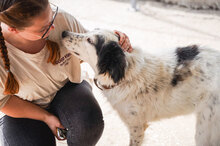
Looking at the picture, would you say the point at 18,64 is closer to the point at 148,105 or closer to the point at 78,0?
the point at 148,105

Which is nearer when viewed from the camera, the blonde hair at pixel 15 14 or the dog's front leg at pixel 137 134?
the blonde hair at pixel 15 14

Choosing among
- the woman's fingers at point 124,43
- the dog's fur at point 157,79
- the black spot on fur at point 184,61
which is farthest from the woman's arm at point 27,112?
the black spot on fur at point 184,61

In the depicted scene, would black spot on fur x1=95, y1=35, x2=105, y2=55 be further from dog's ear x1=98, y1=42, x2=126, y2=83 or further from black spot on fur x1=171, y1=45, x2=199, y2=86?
black spot on fur x1=171, y1=45, x2=199, y2=86

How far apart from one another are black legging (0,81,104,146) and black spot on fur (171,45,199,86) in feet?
2.10

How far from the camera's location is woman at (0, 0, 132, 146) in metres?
1.24

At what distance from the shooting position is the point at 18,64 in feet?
4.43

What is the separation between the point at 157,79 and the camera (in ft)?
5.01

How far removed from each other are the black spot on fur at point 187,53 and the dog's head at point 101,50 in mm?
478

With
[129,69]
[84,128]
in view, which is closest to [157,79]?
[129,69]

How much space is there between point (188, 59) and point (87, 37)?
749 mm

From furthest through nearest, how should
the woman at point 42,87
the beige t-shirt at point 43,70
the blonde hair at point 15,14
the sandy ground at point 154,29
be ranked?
the sandy ground at point 154,29
the beige t-shirt at point 43,70
the woman at point 42,87
the blonde hair at point 15,14

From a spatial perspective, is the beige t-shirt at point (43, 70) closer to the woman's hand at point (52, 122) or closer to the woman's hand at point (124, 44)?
the woman's hand at point (52, 122)

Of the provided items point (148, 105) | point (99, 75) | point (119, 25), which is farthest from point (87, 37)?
point (119, 25)

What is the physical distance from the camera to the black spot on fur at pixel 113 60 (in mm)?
1362
